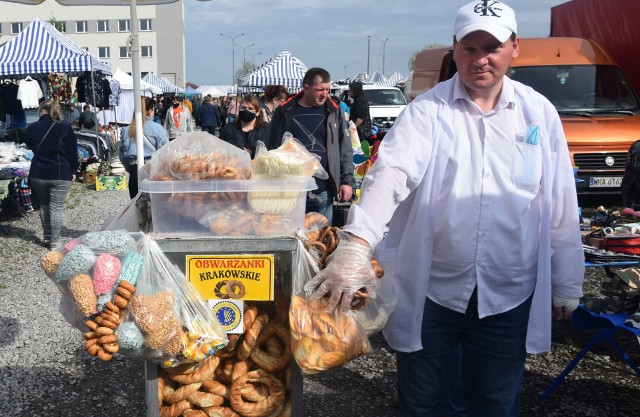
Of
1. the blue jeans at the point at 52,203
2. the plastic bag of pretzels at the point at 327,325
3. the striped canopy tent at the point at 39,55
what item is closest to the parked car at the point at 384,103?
the striped canopy tent at the point at 39,55

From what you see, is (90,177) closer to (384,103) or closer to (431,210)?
(384,103)

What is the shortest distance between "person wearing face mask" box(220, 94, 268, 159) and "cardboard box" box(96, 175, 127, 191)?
22.0 feet

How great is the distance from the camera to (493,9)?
2.10 meters

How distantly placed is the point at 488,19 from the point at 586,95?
8.10 m

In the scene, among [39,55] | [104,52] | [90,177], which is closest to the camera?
[39,55]

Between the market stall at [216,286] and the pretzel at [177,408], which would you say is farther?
the pretzel at [177,408]

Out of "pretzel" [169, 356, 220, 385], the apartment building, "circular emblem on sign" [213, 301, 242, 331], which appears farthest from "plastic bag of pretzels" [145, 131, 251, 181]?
the apartment building

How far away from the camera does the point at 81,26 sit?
71.8 meters

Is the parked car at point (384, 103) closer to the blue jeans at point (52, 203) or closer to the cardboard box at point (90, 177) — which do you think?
the cardboard box at point (90, 177)

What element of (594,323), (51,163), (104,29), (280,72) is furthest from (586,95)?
(104,29)

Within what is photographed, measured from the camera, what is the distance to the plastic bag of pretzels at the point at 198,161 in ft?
7.81

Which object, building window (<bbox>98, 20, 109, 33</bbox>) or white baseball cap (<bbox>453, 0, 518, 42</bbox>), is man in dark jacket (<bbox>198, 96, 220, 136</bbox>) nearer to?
white baseball cap (<bbox>453, 0, 518, 42</bbox>)

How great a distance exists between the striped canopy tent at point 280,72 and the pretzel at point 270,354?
1583 cm

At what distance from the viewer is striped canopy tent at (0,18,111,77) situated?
11508 millimetres
